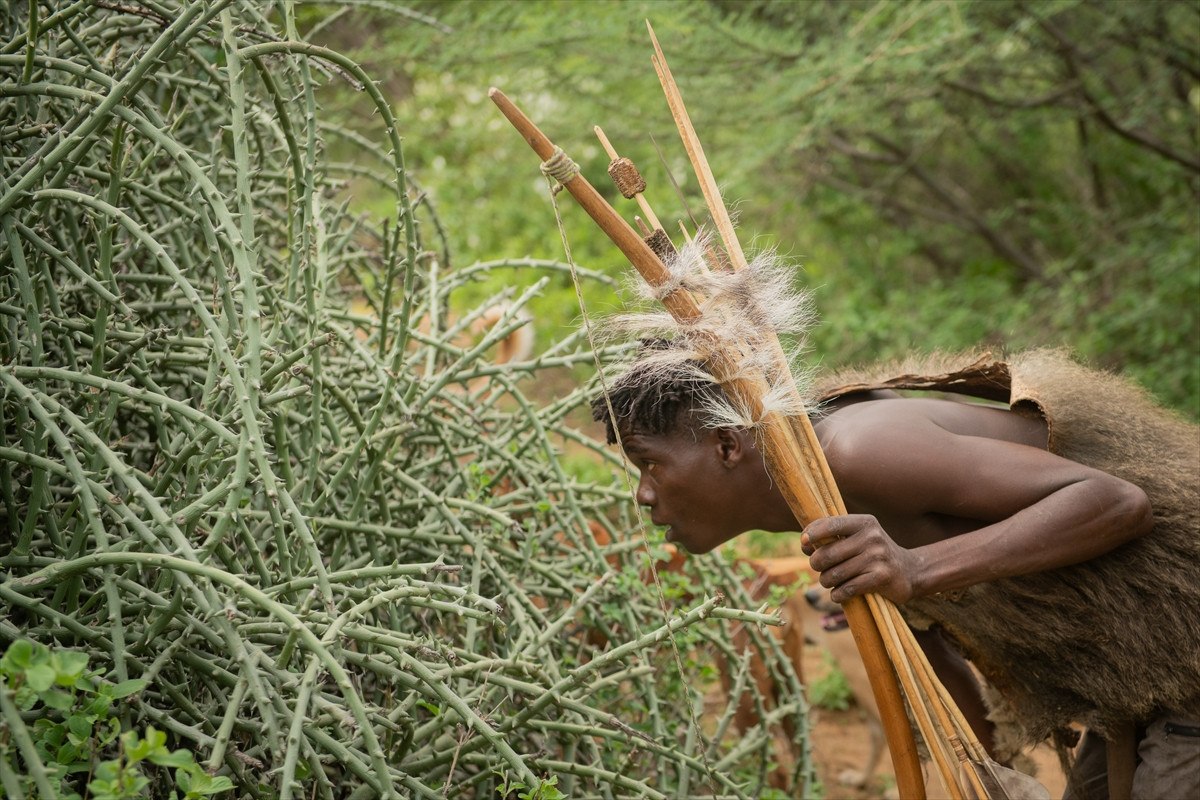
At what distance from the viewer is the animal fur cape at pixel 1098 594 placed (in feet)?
7.07

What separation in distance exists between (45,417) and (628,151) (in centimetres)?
609

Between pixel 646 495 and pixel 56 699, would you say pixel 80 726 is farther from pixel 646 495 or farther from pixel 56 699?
pixel 646 495

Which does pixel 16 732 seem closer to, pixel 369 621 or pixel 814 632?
pixel 369 621

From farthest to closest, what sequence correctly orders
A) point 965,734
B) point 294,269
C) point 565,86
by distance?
point 565,86 → point 294,269 → point 965,734

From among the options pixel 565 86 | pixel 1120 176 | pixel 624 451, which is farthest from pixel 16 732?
pixel 1120 176

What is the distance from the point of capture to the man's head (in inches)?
87.6

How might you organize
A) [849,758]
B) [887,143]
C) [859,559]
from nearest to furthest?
[859,559] → [849,758] → [887,143]

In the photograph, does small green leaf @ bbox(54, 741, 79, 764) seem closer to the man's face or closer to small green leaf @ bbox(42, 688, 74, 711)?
small green leaf @ bbox(42, 688, 74, 711)

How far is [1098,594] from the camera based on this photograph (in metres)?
2.17

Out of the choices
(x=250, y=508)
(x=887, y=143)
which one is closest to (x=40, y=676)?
(x=250, y=508)

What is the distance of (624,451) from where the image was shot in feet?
7.51

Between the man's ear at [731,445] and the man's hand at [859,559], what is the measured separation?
0.34m

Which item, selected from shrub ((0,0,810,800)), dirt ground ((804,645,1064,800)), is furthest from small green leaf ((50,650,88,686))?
dirt ground ((804,645,1064,800))

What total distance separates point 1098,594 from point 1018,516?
36cm
